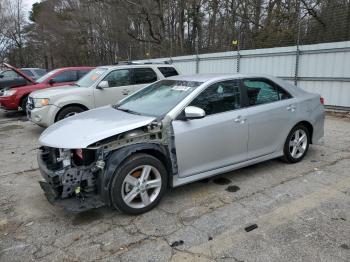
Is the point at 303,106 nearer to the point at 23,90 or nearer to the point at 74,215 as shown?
the point at 74,215

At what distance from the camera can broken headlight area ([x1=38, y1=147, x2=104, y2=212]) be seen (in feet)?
10.6

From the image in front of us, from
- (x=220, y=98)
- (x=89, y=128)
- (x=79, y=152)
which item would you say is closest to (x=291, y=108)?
(x=220, y=98)

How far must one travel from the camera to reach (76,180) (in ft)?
10.6

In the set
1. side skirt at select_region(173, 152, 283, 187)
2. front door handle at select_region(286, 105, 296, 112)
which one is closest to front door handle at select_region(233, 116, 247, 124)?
side skirt at select_region(173, 152, 283, 187)

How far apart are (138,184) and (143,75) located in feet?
17.5

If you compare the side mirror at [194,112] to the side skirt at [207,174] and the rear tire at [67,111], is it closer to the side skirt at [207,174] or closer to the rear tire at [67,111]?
the side skirt at [207,174]

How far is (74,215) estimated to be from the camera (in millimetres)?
3611

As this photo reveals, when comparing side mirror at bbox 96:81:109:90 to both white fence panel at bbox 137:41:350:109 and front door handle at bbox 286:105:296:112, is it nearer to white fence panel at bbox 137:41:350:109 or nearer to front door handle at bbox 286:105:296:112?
front door handle at bbox 286:105:296:112

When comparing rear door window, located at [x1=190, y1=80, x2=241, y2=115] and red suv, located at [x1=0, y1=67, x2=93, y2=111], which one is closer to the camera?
rear door window, located at [x1=190, y1=80, x2=241, y2=115]

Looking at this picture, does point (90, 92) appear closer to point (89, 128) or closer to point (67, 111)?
point (67, 111)

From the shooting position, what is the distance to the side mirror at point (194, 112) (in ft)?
12.0

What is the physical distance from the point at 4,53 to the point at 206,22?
29747 mm

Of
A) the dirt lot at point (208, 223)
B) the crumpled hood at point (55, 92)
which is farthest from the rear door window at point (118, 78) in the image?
the dirt lot at point (208, 223)

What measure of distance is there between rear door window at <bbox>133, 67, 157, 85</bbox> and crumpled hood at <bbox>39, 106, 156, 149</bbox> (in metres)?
4.18
